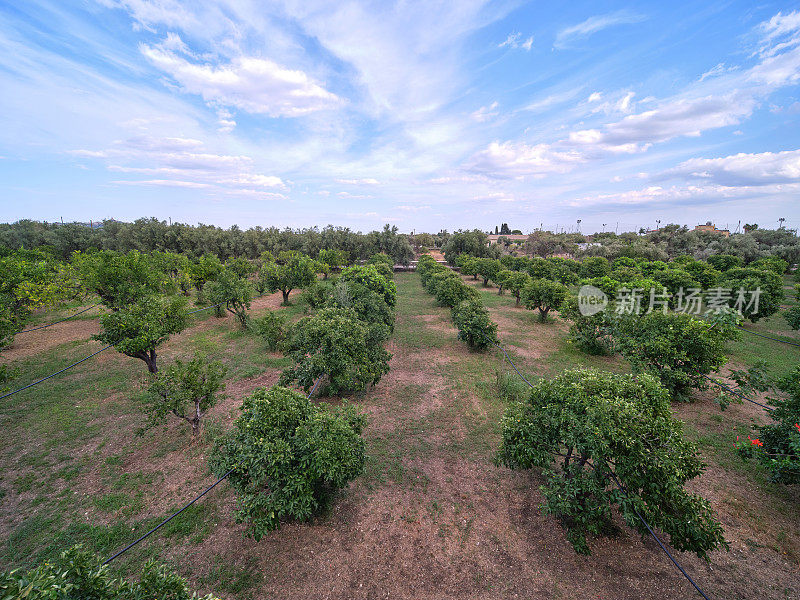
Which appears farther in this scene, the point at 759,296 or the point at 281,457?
the point at 759,296

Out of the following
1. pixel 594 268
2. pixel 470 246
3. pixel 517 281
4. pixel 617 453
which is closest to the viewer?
pixel 617 453

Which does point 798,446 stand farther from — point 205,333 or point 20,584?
point 205,333

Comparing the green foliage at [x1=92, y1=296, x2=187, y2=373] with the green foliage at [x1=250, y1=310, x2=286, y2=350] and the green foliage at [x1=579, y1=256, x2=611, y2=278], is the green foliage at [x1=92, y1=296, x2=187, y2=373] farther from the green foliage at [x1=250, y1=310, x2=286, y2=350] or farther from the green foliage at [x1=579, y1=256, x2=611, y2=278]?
the green foliage at [x1=579, y1=256, x2=611, y2=278]

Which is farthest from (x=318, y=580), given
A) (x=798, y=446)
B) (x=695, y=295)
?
(x=695, y=295)

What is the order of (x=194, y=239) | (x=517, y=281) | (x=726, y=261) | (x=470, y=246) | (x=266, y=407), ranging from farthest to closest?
(x=470, y=246) < (x=194, y=239) < (x=726, y=261) < (x=517, y=281) < (x=266, y=407)

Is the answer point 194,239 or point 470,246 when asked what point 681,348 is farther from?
point 194,239

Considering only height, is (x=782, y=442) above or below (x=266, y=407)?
below

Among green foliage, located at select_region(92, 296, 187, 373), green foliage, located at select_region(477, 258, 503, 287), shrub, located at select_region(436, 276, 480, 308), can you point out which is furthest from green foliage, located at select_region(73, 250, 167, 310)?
green foliage, located at select_region(477, 258, 503, 287)

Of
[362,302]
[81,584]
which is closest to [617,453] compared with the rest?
[81,584]
